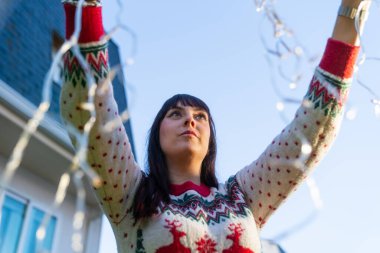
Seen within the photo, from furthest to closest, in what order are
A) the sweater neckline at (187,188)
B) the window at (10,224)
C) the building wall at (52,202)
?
the building wall at (52,202)
the window at (10,224)
the sweater neckline at (187,188)

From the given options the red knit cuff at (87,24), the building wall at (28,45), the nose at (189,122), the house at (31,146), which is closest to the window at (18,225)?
the house at (31,146)

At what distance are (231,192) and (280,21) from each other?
0.35 meters

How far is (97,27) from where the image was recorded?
925 millimetres

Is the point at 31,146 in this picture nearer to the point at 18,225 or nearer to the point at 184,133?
the point at 18,225

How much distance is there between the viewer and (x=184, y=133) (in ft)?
3.67

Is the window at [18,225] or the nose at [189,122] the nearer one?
the nose at [189,122]

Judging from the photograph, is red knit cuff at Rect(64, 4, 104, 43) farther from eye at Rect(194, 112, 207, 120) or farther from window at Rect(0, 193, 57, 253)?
window at Rect(0, 193, 57, 253)

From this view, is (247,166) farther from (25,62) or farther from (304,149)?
(25,62)

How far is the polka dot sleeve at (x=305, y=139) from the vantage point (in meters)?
0.97

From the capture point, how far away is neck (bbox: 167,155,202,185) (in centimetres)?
113

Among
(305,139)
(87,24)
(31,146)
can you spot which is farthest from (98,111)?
(31,146)

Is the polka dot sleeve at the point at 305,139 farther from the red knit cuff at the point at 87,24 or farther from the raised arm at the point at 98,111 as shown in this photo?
the red knit cuff at the point at 87,24

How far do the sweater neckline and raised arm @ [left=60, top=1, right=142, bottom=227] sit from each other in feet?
0.38

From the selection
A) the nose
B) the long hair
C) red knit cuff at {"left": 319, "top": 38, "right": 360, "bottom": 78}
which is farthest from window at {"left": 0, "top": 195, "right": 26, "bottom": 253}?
red knit cuff at {"left": 319, "top": 38, "right": 360, "bottom": 78}
